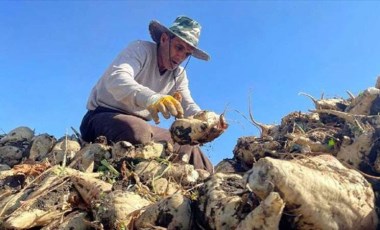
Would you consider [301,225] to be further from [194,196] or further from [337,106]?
[337,106]

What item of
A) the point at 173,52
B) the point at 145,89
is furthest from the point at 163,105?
the point at 173,52

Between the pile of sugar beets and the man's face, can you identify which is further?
the man's face

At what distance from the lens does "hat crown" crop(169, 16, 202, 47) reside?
4316 millimetres

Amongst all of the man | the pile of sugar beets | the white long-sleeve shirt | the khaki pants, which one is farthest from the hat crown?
the pile of sugar beets

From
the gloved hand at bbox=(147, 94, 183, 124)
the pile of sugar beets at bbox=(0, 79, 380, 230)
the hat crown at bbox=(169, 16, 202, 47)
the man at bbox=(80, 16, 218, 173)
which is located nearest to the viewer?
the pile of sugar beets at bbox=(0, 79, 380, 230)

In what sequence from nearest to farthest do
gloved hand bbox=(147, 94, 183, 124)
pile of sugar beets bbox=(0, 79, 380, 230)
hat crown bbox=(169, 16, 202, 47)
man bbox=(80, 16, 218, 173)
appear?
pile of sugar beets bbox=(0, 79, 380, 230) < gloved hand bbox=(147, 94, 183, 124) < man bbox=(80, 16, 218, 173) < hat crown bbox=(169, 16, 202, 47)

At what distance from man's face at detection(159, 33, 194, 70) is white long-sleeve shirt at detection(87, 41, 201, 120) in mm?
95

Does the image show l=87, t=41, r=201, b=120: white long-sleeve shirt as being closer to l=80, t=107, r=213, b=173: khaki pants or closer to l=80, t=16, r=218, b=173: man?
l=80, t=16, r=218, b=173: man

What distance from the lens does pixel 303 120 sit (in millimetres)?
3789

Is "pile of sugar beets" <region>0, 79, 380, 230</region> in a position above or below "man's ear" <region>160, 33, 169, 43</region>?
below

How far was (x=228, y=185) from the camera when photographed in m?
2.27

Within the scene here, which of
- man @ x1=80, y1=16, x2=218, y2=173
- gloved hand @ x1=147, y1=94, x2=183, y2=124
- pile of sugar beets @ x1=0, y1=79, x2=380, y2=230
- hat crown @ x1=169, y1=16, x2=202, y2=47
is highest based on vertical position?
hat crown @ x1=169, y1=16, x2=202, y2=47

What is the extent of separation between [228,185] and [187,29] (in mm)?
2372

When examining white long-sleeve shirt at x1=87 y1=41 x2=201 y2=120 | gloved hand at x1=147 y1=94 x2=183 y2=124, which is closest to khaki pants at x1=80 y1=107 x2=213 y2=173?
white long-sleeve shirt at x1=87 y1=41 x2=201 y2=120
